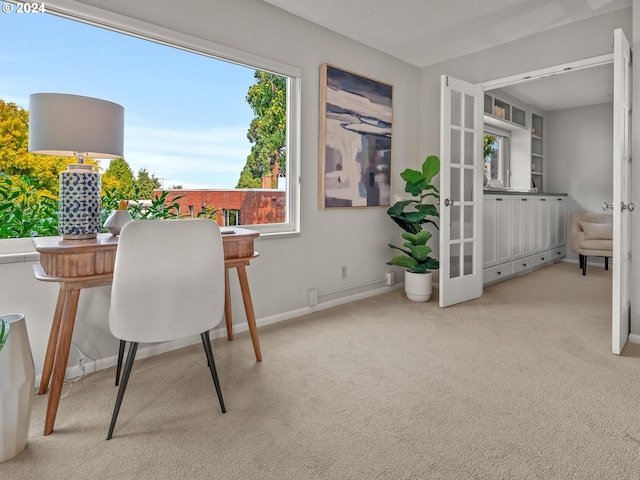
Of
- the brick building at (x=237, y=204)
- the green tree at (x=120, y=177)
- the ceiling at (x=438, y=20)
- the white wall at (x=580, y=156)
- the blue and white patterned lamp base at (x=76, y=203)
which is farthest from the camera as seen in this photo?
the white wall at (x=580, y=156)

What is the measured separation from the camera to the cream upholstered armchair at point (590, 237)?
476 centimetres

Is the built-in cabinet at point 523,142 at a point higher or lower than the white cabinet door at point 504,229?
higher

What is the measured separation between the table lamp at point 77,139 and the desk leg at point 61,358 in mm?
341

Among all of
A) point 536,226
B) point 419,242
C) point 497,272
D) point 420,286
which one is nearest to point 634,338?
point 420,286

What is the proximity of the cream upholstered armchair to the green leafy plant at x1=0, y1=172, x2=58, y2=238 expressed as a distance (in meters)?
5.50

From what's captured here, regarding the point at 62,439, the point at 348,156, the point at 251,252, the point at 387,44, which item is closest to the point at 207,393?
the point at 62,439

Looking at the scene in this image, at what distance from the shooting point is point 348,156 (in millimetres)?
3500

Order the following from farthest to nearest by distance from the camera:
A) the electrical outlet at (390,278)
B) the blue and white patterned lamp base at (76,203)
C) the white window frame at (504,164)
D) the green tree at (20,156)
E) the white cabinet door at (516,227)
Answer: the white window frame at (504,164)
the white cabinet door at (516,227)
the electrical outlet at (390,278)
the green tree at (20,156)
the blue and white patterned lamp base at (76,203)

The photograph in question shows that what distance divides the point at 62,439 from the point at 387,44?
12.1 feet

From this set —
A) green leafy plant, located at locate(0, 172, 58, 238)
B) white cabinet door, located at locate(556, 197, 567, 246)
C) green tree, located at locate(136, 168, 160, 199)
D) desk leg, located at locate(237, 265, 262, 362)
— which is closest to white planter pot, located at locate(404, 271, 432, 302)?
desk leg, located at locate(237, 265, 262, 362)

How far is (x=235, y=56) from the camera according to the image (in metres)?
2.68

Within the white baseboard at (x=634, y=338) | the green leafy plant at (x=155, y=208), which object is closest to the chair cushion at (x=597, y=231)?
the white baseboard at (x=634, y=338)

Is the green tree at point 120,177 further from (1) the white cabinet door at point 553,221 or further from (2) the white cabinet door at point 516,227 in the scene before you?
(1) the white cabinet door at point 553,221

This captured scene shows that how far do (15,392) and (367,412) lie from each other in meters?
1.36
